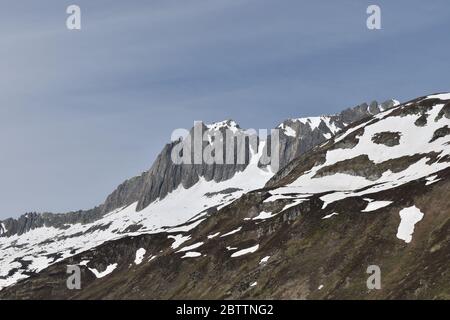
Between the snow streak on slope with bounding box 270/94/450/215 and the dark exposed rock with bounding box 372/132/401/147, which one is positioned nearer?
the snow streak on slope with bounding box 270/94/450/215

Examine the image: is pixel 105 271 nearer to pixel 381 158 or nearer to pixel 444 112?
pixel 381 158

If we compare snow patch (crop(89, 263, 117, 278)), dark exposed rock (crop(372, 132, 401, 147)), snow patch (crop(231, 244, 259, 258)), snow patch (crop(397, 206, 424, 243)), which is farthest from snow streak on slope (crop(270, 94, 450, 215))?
snow patch (crop(89, 263, 117, 278))

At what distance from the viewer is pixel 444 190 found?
104m

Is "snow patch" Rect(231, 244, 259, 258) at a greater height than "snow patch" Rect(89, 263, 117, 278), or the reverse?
"snow patch" Rect(231, 244, 259, 258)

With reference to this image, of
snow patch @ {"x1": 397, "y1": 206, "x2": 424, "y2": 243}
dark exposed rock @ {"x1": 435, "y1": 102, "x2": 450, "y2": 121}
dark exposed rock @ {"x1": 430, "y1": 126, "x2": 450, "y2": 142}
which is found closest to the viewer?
snow patch @ {"x1": 397, "y1": 206, "x2": 424, "y2": 243}

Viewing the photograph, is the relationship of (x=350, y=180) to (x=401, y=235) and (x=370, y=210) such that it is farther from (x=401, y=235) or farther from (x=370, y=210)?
(x=401, y=235)

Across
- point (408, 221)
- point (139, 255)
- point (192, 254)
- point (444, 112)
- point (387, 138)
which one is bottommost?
point (139, 255)

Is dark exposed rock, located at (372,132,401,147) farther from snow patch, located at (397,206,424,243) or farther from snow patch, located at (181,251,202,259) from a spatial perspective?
snow patch, located at (397,206,424,243)

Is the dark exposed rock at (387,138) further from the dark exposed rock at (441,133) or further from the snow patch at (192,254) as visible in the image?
the snow patch at (192,254)

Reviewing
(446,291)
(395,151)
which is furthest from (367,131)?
(446,291)

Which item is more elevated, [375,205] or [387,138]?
[387,138]

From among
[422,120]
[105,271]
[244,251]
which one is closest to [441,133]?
[422,120]

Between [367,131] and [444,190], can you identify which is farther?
[367,131]
